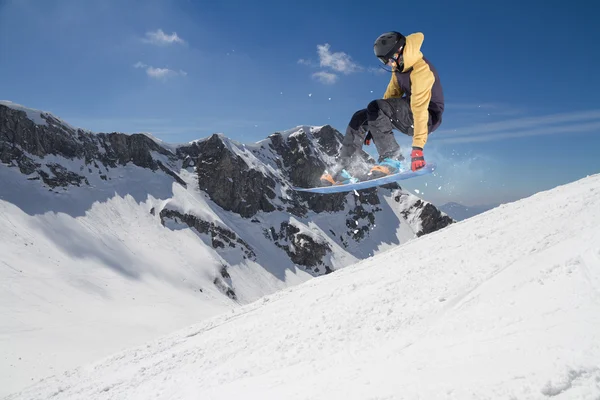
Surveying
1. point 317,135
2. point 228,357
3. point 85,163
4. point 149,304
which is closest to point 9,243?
point 149,304

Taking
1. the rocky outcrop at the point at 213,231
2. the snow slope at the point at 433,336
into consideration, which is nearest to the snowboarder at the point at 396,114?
the snow slope at the point at 433,336

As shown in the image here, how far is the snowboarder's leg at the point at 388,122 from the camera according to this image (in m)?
6.11

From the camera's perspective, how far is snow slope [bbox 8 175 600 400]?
2670mm

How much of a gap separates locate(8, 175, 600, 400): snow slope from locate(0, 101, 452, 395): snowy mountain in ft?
62.7

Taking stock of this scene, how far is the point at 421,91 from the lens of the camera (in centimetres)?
536

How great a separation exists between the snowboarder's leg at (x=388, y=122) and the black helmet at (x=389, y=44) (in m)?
1.04

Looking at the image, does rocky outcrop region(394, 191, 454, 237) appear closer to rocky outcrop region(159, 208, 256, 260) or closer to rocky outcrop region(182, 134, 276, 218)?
rocky outcrop region(182, 134, 276, 218)

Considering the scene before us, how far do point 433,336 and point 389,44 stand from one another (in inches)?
159

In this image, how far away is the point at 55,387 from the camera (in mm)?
8969

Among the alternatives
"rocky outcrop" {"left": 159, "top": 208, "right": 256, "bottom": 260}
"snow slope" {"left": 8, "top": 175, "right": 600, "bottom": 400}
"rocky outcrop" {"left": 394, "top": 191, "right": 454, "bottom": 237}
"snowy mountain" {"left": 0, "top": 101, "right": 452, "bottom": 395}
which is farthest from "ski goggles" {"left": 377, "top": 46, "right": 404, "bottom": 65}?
"rocky outcrop" {"left": 394, "top": 191, "right": 454, "bottom": 237}

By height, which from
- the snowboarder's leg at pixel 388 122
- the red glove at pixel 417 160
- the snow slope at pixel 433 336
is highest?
the snowboarder's leg at pixel 388 122

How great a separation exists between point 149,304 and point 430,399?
49.5 m

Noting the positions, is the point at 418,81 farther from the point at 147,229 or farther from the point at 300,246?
the point at 300,246

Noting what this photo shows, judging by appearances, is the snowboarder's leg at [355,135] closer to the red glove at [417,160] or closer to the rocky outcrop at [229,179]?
the red glove at [417,160]
